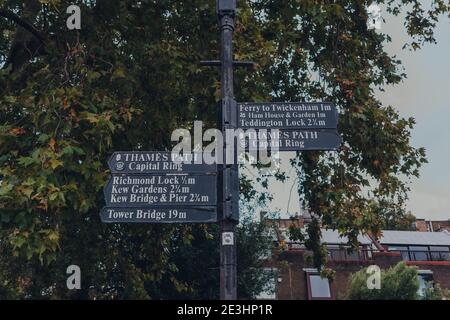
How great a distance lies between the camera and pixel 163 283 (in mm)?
16172

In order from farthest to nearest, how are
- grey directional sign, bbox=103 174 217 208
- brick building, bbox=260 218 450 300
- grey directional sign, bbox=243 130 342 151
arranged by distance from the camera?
brick building, bbox=260 218 450 300, grey directional sign, bbox=243 130 342 151, grey directional sign, bbox=103 174 217 208

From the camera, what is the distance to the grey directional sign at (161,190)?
14.8 ft

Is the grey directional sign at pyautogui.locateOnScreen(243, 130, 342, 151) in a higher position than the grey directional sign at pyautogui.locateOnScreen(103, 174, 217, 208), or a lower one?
higher

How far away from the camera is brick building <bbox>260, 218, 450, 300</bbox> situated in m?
30.8

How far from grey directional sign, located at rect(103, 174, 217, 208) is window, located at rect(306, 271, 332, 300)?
27710 mm

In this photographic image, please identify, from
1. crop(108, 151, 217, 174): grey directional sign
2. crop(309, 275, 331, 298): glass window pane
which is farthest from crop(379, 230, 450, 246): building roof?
crop(108, 151, 217, 174): grey directional sign

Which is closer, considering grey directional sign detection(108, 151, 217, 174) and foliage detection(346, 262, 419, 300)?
grey directional sign detection(108, 151, 217, 174)

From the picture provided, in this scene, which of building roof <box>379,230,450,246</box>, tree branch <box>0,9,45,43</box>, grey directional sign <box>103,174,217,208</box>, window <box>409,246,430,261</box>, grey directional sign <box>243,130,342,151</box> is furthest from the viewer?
building roof <box>379,230,450,246</box>

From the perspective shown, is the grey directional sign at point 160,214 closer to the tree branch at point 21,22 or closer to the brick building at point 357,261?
the tree branch at point 21,22

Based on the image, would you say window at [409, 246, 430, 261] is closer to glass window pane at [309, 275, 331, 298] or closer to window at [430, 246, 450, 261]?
window at [430, 246, 450, 261]

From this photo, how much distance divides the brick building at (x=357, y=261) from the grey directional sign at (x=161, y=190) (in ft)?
80.6

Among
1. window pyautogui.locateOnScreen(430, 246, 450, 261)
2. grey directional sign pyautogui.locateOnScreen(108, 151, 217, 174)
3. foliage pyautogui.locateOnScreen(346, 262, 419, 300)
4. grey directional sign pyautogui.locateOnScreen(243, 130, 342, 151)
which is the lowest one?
foliage pyautogui.locateOnScreen(346, 262, 419, 300)

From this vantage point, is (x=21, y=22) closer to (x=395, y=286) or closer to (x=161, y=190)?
(x=161, y=190)
